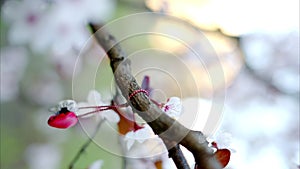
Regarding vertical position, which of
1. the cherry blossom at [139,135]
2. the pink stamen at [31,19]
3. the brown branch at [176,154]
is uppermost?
the pink stamen at [31,19]

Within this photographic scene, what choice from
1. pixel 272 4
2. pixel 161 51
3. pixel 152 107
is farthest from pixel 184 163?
pixel 272 4

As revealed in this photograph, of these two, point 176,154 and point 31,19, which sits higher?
point 31,19

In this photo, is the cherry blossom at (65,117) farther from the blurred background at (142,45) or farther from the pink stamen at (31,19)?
the pink stamen at (31,19)

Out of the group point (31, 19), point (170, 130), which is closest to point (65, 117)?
point (170, 130)

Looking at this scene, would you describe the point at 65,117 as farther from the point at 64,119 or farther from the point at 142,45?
the point at 142,45

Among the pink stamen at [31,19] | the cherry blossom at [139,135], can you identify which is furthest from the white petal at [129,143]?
the pink stamen at [31,19]

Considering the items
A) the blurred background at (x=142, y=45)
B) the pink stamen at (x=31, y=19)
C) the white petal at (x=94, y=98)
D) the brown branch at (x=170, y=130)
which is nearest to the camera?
the brown branch at (x=170, y=130)

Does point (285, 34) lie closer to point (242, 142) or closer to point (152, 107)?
point (242, 142)

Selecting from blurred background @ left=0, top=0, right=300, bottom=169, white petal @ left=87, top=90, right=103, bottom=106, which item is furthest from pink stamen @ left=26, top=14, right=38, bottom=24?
white petal @ left=87, top=90, right=103, bottom=106
